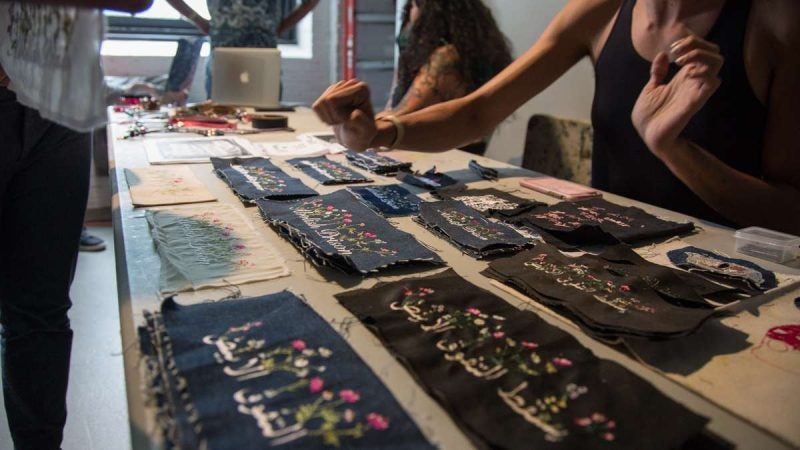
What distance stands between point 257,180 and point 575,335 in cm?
77

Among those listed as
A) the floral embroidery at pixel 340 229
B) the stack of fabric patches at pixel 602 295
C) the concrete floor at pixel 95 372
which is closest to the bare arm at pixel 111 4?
the floral embroidery at pixel 340 229

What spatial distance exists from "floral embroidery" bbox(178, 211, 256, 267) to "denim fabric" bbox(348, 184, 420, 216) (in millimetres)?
275

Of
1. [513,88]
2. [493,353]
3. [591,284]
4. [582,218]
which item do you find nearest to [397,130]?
[513,88]

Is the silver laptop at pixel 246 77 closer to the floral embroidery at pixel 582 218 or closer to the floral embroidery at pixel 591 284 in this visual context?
the floral embroidery at pixel 582 218

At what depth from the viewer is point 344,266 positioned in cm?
79

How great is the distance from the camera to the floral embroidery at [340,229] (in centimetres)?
86

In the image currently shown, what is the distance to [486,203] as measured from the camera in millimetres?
1140

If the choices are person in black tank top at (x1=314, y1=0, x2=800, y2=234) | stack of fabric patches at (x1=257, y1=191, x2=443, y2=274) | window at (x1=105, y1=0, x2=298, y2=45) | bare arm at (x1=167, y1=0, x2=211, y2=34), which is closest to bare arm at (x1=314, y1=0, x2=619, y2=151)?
person in black tank top at (x1=314, y1=0, x2=800, y2=234)

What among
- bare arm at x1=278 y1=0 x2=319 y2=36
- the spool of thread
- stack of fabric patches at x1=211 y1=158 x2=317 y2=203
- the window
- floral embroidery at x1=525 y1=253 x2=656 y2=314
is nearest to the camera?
floral embroidery at x1=525 y1=253 x2=656 y2=314

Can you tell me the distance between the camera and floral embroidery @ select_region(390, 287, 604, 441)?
1.64ft

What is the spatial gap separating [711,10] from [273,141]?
1143 millimetres

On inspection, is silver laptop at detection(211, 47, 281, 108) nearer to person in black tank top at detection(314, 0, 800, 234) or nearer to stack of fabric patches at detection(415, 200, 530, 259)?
person in black tank top at detection(314, 0, 800, 234)

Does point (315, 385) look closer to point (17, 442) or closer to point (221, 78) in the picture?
point (17, 442)

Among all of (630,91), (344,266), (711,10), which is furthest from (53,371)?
(711,10)
